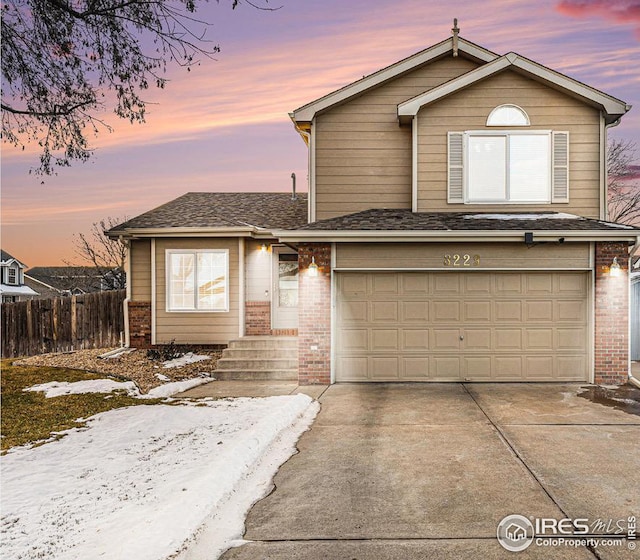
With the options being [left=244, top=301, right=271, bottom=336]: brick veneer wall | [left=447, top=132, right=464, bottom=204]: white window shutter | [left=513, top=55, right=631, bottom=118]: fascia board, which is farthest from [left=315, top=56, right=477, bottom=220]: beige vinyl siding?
[left=244, top=301, right=271, bottom=336]: brick veneer wall

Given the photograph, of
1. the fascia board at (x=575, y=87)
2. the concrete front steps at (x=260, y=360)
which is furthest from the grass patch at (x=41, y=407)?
the fascia board at (x=575, y=87)

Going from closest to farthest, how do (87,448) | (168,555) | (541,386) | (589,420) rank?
1. (168,555)
2. (87,448)
3. (589,420)
4. (541,386)

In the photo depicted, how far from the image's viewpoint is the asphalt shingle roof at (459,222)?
9109 millimetres

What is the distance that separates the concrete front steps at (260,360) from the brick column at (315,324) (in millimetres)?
806

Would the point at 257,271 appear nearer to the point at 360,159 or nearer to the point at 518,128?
the point at 360,159

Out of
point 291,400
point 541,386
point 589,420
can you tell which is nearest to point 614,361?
point 541,386

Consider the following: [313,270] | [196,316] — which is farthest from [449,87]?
[196,316]

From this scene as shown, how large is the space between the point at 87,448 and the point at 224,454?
1941 millimetres

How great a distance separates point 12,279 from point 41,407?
109 feet

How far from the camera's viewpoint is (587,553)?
3371 mm

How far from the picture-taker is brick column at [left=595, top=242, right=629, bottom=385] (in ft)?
30.1

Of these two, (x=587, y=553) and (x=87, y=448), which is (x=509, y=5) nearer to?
(x=587, y=553)

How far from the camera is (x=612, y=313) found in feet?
30.1

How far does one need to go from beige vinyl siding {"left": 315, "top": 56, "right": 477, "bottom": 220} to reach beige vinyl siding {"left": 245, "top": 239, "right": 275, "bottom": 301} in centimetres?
262
